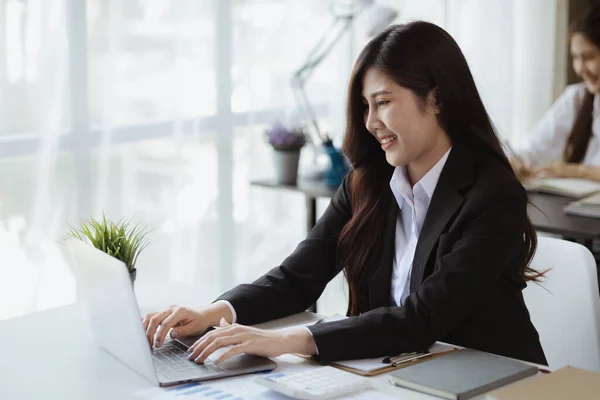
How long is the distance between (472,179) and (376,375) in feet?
1.54

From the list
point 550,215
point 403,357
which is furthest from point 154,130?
point 403,357

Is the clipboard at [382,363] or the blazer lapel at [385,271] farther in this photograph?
the blazer lapel at [385,271]

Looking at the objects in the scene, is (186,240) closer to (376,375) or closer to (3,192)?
(3,192)

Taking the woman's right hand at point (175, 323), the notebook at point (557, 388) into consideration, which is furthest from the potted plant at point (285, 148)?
the notebook at point (557, 388)

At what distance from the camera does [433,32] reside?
1.66m

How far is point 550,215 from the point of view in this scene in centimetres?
273

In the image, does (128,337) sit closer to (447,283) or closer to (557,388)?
(447,283)

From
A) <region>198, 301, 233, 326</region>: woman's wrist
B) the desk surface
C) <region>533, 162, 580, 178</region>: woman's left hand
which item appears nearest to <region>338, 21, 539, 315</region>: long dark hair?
<region>198, 301, 233, 326</region>: woman's wrist

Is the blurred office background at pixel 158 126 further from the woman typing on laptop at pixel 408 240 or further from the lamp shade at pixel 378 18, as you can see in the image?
the lamp shade at pixel 378 18

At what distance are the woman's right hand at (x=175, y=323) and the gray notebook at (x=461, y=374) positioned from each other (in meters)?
0.41

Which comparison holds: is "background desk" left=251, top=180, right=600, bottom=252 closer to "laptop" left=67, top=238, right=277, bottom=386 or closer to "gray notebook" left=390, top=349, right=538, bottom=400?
"gray notebook" left=390, top=349, right=538, bottom=400

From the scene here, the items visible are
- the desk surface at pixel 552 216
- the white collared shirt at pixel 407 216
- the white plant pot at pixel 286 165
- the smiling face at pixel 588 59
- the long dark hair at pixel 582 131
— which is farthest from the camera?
the long dark hair at pixel 582 131

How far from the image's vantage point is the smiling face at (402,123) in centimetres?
166

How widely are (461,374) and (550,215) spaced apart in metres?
1.52
